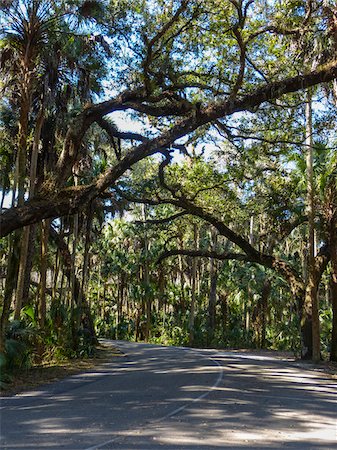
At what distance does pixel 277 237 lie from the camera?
81.4 feet

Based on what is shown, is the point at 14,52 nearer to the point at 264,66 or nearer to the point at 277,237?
the point at 264,66

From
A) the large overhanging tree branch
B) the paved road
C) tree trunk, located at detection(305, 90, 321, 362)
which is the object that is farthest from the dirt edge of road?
the large overhanging tree branch

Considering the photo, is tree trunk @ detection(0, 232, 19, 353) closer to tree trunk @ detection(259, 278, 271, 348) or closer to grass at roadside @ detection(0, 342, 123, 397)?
grass at roadside @ detection(0, 342, 123, 397)

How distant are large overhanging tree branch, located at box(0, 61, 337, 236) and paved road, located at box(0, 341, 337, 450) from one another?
4035 millimetres

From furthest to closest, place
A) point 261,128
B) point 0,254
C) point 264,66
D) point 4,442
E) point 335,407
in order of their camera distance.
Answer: point 0,254 < point 261,128 < point 264,66 < point 335,407 < point 4,442

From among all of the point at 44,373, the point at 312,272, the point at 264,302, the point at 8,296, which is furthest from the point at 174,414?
the point at 264,302

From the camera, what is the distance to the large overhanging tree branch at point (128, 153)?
38.7 feet

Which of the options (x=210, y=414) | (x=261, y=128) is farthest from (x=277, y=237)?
(x=210, y=414)

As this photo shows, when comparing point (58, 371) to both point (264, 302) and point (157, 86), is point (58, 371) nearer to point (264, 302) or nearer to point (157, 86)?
point (157, 86)

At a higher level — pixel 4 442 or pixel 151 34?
pixel 151 34

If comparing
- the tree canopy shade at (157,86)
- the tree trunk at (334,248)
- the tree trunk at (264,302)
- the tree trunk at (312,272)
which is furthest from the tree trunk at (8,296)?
the tree trunk at (264,302)

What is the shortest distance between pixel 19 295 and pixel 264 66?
33.3 feet

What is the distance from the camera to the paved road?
6398mm

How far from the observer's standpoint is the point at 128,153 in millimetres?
12617
